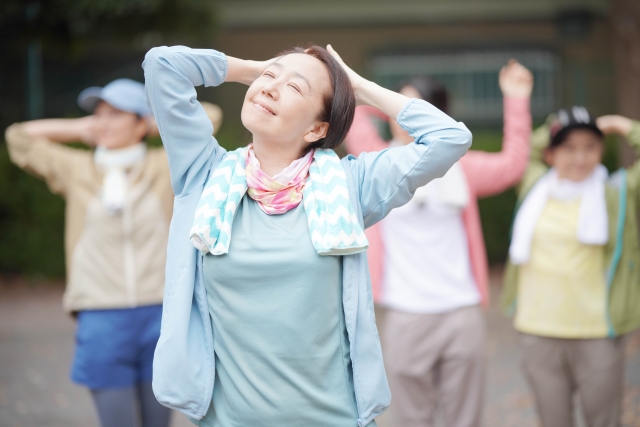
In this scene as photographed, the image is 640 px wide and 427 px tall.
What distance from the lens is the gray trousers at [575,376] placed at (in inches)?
147

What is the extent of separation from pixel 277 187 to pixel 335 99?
1.18ft

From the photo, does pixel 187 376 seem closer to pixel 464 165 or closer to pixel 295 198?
pixel 295 198

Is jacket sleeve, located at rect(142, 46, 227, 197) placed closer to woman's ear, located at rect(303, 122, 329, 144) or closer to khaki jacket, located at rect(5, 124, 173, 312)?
woman's ear, located at rect(303, 122, 329, 144)

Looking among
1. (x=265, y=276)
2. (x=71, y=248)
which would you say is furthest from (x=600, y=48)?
(x=265, y=276)

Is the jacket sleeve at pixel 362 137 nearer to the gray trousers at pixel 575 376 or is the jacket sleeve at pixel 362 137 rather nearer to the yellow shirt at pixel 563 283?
the yellow shirt at pixel 563 283

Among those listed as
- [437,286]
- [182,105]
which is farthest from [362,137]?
[182,105]

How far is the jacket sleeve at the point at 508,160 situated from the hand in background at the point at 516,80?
4 cm

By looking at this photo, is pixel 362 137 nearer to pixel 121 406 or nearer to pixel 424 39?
pixel 121 406

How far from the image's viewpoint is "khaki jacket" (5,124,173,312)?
12.4 feet

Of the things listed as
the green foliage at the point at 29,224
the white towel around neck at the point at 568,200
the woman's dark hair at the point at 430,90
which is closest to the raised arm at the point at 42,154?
the woman's dark hair at the point at 430,90

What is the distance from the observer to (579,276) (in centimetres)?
379

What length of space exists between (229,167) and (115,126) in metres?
1.80

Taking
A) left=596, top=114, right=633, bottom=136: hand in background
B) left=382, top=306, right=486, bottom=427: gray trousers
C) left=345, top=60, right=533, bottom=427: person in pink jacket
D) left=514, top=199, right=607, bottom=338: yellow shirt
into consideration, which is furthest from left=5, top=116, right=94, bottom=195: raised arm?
left=596, top=114, right=633, bottom=136: hand in background

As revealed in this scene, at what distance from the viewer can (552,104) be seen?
13.5 m
